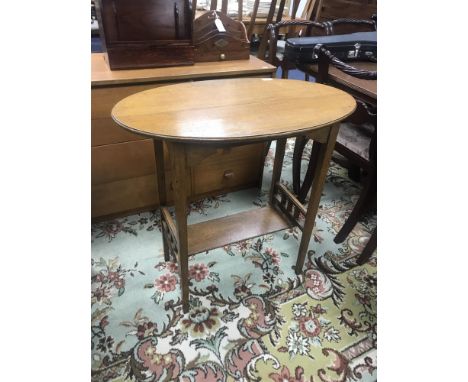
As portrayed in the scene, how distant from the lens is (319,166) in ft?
3.69

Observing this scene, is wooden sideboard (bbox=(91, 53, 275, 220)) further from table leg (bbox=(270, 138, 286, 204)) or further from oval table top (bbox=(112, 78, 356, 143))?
table leg (bbox=(270, 138, 286, 204))

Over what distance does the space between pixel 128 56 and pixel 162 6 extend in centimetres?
26

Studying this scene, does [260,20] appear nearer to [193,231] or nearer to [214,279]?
[193,231]

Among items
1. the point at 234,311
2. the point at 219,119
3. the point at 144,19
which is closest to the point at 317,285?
the point at 234,311

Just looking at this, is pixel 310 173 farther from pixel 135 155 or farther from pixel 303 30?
pixel 303 30

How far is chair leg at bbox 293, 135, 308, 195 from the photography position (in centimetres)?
172

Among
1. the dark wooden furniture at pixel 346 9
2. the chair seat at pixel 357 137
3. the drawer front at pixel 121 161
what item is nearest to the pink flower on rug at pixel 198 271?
the drawer front at pixel 121 161

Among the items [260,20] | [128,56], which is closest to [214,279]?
[128,56]

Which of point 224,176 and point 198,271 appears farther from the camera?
point 224,176

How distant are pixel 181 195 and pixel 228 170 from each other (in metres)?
0.87

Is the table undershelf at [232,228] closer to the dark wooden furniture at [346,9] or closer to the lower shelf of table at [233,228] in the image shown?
the lower shelf of table at [233,228]

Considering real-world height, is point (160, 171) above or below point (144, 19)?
below

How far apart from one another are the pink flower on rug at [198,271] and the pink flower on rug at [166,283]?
9 cm

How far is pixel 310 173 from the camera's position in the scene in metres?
1.70
